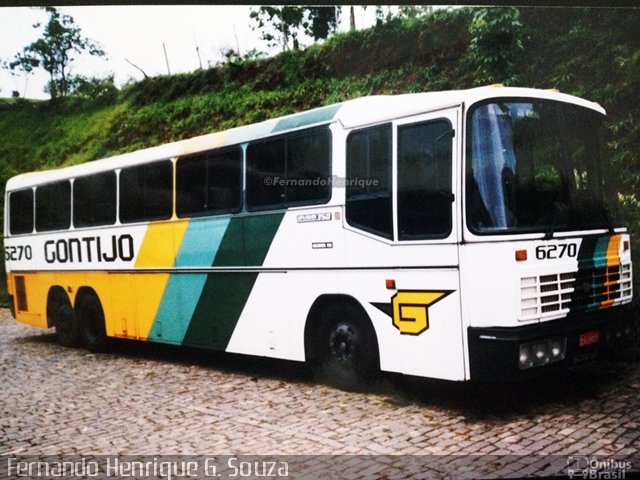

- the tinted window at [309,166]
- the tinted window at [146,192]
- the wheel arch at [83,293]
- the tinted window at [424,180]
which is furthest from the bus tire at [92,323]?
the tinted window at [424,180]

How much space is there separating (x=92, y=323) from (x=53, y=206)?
1853 millimetres

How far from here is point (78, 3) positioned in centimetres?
480

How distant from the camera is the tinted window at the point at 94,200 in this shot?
9000 millimetres

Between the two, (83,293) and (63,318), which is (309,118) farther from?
(63,318)

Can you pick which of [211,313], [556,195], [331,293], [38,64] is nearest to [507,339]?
[556,195]

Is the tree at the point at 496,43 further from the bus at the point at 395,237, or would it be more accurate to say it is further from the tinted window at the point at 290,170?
the tinted window at the point at 290,170

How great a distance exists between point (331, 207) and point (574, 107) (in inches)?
91.4

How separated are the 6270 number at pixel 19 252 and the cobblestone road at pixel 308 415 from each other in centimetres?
284

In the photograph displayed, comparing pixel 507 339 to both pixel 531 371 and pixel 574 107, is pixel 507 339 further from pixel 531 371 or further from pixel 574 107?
pixel 574 107

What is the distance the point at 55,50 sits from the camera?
5.32 metres

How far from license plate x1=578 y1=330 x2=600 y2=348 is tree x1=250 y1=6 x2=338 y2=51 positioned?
10.7 ft

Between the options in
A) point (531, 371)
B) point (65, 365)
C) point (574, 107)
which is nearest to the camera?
point (531, 371)

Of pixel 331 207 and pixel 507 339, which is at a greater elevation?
pixel 331 207

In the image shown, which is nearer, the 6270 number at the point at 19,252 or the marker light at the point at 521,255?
the marker light at the point at 521,255
